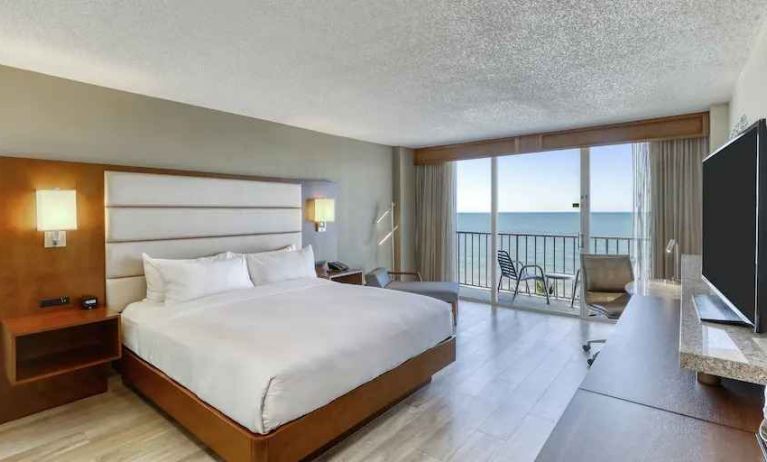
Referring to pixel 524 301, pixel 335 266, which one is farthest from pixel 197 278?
pixel 524 301

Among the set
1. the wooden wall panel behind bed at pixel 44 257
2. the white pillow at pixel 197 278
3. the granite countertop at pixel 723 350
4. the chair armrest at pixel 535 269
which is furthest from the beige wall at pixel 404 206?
the granite countertop at pixel 723 350

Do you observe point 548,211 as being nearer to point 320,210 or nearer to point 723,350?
point 320,210

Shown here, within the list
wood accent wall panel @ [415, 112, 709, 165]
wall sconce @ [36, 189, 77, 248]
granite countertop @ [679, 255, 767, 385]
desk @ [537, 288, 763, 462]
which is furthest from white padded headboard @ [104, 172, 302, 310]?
granite countertop @ [679, 255, 767, 385]

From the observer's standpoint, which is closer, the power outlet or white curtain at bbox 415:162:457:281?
the power outlet

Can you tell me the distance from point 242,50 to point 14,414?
2905 millimetres

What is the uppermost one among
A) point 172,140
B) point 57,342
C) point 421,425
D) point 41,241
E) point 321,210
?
point 172,140

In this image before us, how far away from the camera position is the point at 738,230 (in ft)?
4.15

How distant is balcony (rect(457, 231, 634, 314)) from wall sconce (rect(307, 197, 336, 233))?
2.39m

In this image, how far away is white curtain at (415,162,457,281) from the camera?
602 centimetres

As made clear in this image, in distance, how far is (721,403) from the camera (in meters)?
1.12

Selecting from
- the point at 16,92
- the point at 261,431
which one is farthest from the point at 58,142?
the point at 261,431

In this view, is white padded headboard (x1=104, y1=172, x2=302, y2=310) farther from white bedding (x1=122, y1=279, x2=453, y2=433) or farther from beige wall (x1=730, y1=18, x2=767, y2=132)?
beige wall (x1=730, y1=18, x2=767, y2=132)

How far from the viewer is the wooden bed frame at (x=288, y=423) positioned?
1.89 m

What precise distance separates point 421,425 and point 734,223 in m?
2.04
